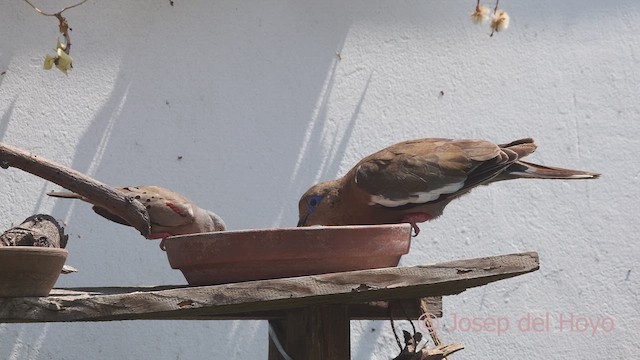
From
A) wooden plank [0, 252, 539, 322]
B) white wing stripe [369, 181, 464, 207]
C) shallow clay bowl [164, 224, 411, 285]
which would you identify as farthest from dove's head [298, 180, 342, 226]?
wooden plank [0, 252, 539, 322]

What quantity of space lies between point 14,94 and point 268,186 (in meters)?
1.07

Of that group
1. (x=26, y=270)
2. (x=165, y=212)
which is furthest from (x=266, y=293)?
(x=165, y=212)

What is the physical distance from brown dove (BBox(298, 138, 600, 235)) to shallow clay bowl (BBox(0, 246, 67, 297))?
0.97 meters

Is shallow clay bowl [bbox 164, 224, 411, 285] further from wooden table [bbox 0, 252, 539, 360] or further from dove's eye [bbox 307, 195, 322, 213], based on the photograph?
dove's eye [bbox 307, 195, 322, 213]

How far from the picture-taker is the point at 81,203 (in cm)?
356

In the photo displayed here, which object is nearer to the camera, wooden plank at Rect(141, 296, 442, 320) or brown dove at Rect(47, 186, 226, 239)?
wooden plank at Rect(141, 296, 442, 320)

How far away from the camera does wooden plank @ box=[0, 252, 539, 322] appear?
1926mm

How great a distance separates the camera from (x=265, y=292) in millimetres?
1947

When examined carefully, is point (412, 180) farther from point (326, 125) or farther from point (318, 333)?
point (326, 125)

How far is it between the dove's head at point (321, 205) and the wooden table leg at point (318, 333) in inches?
20.4

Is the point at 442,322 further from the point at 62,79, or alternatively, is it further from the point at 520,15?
the point at 62,79

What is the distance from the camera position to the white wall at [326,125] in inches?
140

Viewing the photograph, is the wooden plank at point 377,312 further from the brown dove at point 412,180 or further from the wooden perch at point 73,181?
the wooden perch at point 73,181

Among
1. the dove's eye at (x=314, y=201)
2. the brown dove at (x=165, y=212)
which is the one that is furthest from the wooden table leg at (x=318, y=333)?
the brown dove at (x=165, y=212)
